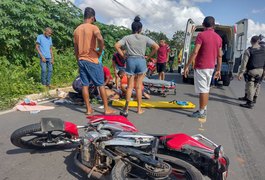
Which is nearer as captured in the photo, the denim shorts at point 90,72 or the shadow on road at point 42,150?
the shadow on road at point 42,150

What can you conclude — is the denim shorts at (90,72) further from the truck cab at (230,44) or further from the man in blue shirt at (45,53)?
the truck cab at (230,44)

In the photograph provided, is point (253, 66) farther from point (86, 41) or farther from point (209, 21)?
point (86, 41)

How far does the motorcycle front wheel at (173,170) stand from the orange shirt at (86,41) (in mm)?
3026

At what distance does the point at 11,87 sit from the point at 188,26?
782 centimetres

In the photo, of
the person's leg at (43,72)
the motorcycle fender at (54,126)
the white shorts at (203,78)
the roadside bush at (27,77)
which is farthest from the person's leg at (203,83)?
the person's leg at (43,72)

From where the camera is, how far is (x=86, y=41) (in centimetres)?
505

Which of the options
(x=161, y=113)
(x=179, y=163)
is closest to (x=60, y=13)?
(x=161, y=113)

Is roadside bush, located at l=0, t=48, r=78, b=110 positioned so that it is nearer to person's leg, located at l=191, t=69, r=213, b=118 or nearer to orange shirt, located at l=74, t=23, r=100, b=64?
orange shirt, located at l=74, t=23, r=100, b=64

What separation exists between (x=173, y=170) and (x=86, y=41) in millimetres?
3316

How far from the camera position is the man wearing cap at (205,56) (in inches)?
212

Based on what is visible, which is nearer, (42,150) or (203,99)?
(42,150)

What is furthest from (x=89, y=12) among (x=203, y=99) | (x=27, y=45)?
(x=27, y=45)

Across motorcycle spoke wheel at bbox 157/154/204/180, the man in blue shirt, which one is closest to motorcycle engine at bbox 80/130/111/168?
motorcycle spoke wheel at bbox 157/154/204/180

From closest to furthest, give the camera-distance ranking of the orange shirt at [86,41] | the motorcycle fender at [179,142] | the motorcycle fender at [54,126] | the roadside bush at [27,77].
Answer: the motorcycle fender at [179,142] → the motorcycle fender at [54,126] → the orange shirt at [86,41] → the roadside bush at [27,77]
